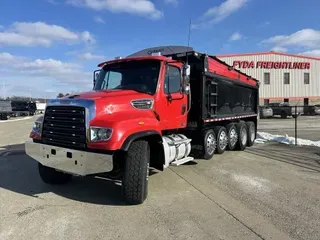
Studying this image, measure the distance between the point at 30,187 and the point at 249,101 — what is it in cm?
944

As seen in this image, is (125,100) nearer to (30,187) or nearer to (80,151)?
(80,151)

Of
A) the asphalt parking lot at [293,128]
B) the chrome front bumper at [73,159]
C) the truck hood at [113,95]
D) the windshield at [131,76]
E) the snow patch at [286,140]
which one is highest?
A: the windshield at [131,76]

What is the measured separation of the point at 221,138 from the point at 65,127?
18.6 feet

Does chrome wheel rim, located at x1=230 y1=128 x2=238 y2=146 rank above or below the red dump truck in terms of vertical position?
below

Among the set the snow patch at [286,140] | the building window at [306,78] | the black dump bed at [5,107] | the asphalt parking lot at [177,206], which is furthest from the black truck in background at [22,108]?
the asphalt parking lot at [177,206]

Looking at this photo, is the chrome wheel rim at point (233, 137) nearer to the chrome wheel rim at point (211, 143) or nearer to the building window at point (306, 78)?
the chrome wheel rim at point (211, 143)

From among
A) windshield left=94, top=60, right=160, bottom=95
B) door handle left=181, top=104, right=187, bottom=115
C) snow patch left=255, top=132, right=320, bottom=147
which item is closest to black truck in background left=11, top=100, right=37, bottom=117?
snow patch left=255, top=132, right=320, bottom=147

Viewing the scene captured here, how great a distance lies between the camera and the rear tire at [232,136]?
429 inches

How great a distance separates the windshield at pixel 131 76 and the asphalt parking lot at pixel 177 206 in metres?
2.03

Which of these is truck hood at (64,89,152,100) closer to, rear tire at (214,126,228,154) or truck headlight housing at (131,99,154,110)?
truck headlight housing at (131,99,154,110)

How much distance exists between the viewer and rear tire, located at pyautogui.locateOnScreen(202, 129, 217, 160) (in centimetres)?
887

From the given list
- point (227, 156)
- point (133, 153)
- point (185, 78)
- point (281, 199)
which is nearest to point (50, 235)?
point (133, 153)

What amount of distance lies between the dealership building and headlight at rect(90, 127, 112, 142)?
132 feet

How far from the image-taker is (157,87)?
6711 millimetres
